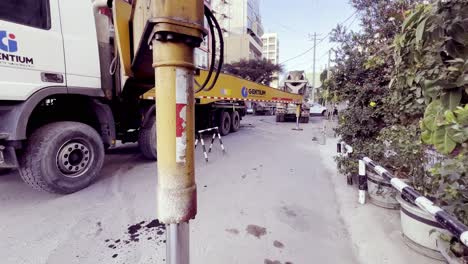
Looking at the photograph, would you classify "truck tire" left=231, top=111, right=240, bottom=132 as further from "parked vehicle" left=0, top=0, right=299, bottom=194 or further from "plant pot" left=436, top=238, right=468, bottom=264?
"plant pot" left=436, top=238, right=468, bottom=264

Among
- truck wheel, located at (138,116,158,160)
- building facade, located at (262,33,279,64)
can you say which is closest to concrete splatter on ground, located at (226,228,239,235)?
truck wheel, located at (138,116,158,160)

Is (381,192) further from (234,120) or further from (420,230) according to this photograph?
(234,120)

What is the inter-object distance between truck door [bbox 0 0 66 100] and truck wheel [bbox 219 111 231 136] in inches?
258

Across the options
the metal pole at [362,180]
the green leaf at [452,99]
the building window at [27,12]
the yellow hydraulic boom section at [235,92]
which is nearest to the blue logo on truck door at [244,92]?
the yellow hydraulic boom section at [235,92]

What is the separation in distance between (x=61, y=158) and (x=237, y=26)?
42241 mm

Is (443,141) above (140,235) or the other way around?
above

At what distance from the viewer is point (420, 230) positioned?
2186 mm

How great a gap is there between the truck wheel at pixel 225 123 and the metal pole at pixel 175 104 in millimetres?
8549

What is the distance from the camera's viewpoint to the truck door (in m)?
2.75

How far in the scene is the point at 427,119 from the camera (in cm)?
169

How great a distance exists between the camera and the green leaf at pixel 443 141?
4.74 feet

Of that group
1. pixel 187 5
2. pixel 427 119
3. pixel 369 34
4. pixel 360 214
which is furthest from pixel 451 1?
pixel 369 34

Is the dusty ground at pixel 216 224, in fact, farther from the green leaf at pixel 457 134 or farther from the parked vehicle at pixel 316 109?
the parked vehicle at pixel 316 109

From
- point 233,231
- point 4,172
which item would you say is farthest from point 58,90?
point 233,231
